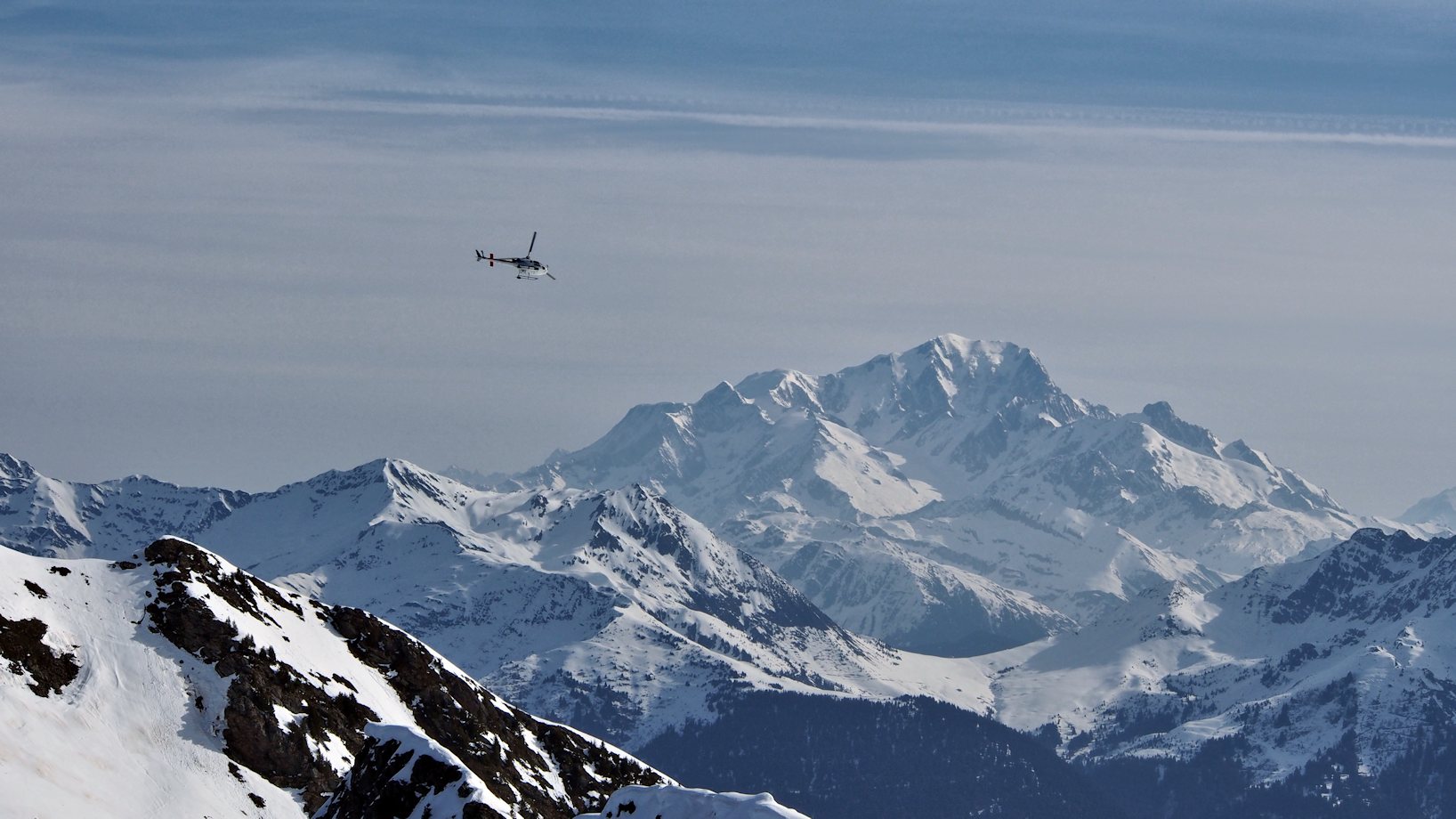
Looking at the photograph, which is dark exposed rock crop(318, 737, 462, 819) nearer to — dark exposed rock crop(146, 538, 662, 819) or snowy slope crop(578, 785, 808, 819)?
dark exposed rock crop(146, 538, 662, 819)

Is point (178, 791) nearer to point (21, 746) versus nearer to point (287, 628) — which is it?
point (21, 746)

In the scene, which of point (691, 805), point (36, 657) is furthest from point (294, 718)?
point (691, 805)

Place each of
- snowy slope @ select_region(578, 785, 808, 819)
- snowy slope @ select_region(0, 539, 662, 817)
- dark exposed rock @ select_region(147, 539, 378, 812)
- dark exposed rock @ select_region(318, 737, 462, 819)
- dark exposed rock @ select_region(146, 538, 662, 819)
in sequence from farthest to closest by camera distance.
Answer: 1. dark exposed rock @ select_region(147, 539, 378, 812)
2. dark exposed rock @ select_region(146, 538, 662, 819)
3. snowy slope @ select_region(0, 539, 662, 817)
4. dark exposed rock @ select_region(318, 737, 462, 819)
5. snowy slope @ select_region(578, 785, 808, 819)

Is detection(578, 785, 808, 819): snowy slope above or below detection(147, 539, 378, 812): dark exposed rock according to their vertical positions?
above

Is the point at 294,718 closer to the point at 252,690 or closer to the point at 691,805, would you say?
the point at 252,690

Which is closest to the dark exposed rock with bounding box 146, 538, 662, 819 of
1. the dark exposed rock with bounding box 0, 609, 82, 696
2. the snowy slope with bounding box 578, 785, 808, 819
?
the dark exposed rock with bounding box 0, 609, 82, 696

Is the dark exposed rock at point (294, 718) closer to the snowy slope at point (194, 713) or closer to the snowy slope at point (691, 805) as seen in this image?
the snowy slope at point (194, 713)
